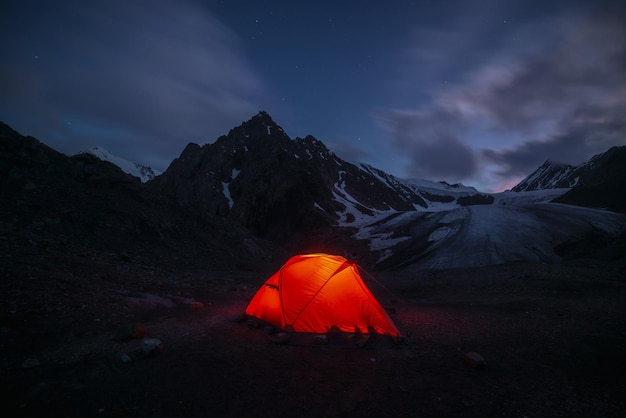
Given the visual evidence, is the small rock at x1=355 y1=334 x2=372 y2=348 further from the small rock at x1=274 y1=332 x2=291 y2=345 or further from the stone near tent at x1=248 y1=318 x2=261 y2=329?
the stone near tent at x1=248 y1=318 x2=261 y2=329

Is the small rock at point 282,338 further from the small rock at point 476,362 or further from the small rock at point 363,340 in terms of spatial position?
the small rock at point 476,362

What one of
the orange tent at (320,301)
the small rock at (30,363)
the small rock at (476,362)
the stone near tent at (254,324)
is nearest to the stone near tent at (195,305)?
the orange tent at (320,301)

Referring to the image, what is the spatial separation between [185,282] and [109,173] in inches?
796

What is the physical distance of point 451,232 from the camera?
40.1 metres

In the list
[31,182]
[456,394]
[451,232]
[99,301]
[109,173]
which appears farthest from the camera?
[451,232]

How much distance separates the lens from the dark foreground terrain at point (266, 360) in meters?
5.11

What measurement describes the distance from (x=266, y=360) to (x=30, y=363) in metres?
4.43

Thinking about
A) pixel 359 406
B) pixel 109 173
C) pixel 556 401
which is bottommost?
pixel 359 406

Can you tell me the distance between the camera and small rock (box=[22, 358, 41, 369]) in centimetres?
564

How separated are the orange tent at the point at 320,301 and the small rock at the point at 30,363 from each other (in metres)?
5.36

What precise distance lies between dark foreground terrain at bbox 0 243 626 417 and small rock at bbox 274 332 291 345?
0.08 meters

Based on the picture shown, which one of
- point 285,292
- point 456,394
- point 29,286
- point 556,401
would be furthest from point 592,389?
point 29,286

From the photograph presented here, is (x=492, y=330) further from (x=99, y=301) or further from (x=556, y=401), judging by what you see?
(x=99, y=301)

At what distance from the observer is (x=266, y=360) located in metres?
7.00
